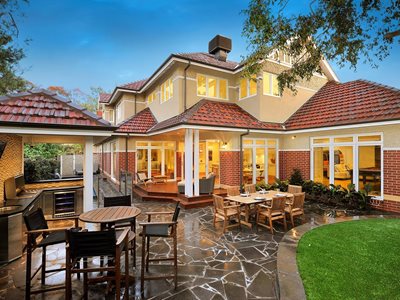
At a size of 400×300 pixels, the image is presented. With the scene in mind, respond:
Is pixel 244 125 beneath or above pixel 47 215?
above

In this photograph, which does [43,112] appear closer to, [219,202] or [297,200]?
[219,202]

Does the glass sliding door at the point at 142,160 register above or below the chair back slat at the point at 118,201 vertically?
above

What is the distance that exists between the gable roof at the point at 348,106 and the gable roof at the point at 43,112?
413 inches

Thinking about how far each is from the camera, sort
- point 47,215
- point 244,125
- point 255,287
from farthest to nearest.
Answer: point 244,125
point 47,215
point 255,287

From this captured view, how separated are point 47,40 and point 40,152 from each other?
113 ft

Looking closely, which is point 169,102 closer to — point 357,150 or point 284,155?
point 284,155

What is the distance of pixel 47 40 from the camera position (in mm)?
43062

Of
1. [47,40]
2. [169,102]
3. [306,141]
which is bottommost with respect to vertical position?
[306,141]

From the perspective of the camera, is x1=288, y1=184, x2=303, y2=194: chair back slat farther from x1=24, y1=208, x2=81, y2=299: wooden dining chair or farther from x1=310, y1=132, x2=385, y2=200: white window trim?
x1=24, y1=208, x2=81, y2=299: wooden dining chair

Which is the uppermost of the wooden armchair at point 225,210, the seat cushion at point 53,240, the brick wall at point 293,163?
the brick wall at point 293,163

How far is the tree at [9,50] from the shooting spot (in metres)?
6.28


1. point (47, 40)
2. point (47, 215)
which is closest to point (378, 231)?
point (47, 215)

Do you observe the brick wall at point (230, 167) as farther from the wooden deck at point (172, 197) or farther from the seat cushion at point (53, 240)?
the seat cushion at point (53, 240)

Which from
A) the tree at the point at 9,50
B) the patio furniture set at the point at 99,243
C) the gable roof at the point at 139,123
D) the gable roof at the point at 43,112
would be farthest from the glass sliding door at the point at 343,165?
the tree at the point at 9,50
